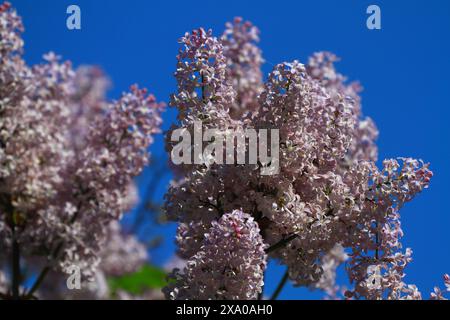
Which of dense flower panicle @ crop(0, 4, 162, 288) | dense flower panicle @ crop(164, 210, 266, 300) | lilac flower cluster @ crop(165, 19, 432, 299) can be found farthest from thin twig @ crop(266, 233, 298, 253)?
dense flower panicle @ crop(0, 4, 162, 288)

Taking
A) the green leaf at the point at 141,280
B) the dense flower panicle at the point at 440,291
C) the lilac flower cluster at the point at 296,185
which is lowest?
the dense flower panicle at the point at 440,291

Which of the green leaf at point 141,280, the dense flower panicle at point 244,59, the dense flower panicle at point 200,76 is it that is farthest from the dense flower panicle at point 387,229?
the green leaf at point 141,280

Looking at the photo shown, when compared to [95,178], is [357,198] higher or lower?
lower

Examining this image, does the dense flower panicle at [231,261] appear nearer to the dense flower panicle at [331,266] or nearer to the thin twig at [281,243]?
the thin twig at [281,243]

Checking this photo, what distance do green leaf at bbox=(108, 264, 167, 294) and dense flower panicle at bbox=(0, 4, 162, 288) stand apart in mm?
4609

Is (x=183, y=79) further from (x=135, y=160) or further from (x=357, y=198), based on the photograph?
(x=135, y=160)

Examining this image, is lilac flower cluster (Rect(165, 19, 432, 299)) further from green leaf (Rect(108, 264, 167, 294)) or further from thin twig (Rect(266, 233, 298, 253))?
green leaf (Rect(108, 264, 167, 294))

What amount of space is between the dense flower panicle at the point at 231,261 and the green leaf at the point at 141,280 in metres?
7.21

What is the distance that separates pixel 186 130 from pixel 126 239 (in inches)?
284

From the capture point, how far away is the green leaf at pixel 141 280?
42.3 ft

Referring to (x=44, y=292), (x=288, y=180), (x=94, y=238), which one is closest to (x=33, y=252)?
(x=94, y=238)

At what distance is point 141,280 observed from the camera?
1354 cm

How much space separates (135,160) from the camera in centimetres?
805

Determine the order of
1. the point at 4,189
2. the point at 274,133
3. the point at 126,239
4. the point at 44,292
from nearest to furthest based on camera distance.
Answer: the point at 274,133, the point at 4,189, the point at 44,292, the point at 126,239
